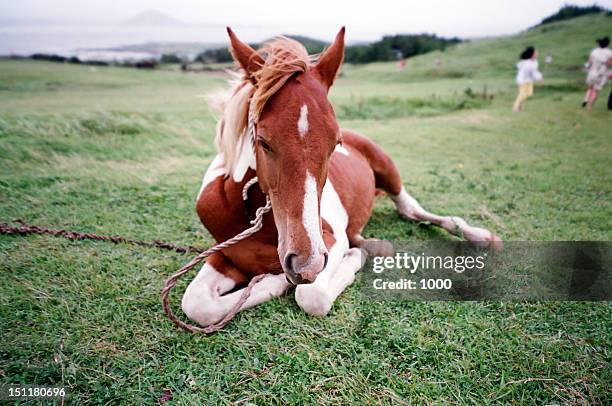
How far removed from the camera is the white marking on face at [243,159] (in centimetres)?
237

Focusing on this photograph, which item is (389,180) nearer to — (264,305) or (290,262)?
(264,305)

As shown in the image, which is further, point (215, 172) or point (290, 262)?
point (215, 172)

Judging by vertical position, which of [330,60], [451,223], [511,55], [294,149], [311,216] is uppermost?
[511,55]

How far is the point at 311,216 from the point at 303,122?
1.50 feet

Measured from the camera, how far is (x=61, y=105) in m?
8.76

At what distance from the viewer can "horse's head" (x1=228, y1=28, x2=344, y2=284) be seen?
74.1 inches

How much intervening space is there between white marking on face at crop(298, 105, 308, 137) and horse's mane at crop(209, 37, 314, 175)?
204 millimetres

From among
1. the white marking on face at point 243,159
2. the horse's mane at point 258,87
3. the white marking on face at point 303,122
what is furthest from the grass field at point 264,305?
the white marking on face at point 303,122

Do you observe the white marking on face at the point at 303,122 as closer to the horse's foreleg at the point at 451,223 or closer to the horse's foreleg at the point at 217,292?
the horse's foreleg at the point at 217,292

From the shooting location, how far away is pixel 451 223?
393cm

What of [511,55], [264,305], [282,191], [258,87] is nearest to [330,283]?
[264,305]

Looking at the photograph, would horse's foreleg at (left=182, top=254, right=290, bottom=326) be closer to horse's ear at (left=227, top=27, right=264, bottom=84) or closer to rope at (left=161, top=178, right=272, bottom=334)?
rope at (left=161, top=178, right=272, bottom=334)

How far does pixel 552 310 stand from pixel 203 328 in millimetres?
2336

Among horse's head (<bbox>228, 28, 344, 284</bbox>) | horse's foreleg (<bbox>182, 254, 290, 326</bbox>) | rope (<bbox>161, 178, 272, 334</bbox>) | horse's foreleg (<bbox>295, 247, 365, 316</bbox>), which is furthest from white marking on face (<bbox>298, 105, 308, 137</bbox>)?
horse's foreleg (<bbox>182, 254, 290, 326</bbox>)
